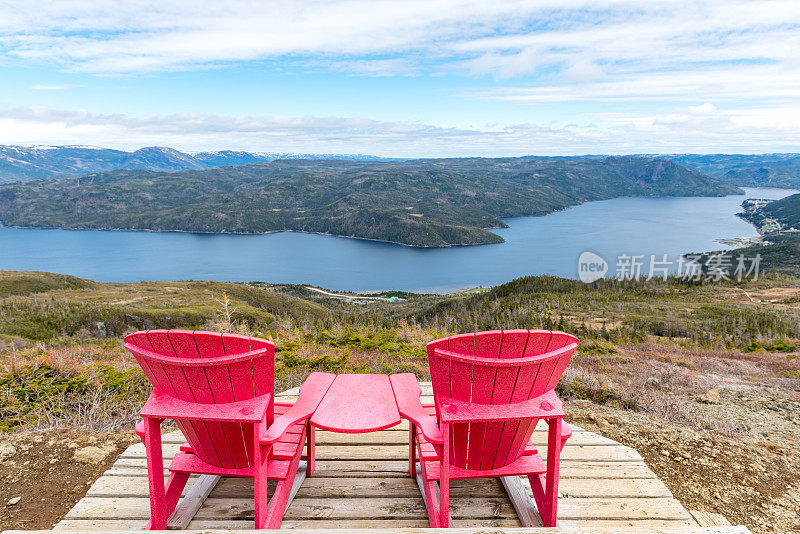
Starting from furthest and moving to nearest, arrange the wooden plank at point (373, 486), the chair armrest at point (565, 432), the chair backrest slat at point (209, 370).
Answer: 1. the wooden plank at point (373, 486)
2. the chair armrest at point (565, 432)
3. the chair backrest slat at point (209, 370)

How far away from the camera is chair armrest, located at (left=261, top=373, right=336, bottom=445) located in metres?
2.19

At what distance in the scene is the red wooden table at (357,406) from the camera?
2428mm

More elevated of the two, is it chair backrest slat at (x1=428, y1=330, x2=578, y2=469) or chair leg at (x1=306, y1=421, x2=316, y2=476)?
chair backrest slat at (x1=428, y1=330, x2=578, y2=469)

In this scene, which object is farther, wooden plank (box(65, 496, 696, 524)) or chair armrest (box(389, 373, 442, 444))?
wooden plank (box(65, 496, 696, 524))

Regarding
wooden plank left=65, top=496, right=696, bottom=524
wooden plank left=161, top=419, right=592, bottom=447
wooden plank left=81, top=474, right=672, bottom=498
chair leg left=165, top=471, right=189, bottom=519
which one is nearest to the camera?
chair leg left=165, top=471, right=189, bottom=519

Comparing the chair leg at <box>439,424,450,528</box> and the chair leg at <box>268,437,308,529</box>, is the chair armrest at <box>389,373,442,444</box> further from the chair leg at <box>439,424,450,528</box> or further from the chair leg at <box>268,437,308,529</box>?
the chair leg at <box>268,437,308,529</box>

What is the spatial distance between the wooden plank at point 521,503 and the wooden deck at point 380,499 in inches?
1.9

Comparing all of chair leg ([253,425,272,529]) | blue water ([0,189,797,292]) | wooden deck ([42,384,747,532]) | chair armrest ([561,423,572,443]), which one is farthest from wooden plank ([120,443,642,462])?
blue water ([0,189,797,292])

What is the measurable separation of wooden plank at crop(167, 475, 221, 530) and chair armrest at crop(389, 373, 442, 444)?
1.38m

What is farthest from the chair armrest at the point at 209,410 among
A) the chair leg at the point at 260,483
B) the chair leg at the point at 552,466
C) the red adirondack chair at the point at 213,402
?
the chair leg at the point at 552,466

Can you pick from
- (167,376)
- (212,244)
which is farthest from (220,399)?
(212,244)

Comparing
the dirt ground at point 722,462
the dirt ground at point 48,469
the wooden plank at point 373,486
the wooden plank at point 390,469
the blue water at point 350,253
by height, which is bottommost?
the blue water at point 350,253

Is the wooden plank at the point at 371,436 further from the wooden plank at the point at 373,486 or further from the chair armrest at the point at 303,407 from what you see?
the chair armrest at the point at 303,407

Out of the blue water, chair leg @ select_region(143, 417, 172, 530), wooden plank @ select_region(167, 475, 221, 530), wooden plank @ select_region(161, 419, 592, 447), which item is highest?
chair leg @ select_region(143, 417, 172, 530)
